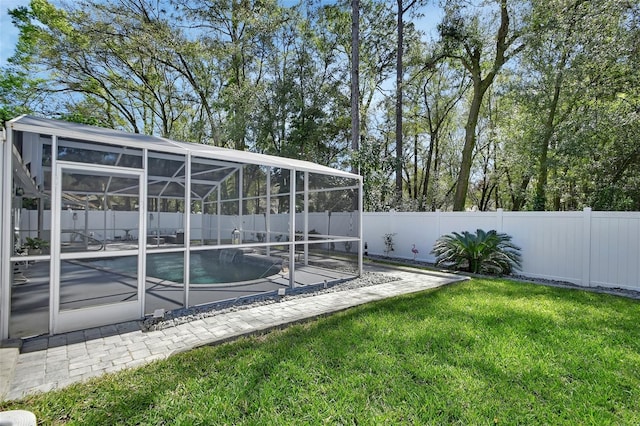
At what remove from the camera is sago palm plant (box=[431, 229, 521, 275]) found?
7465 mm

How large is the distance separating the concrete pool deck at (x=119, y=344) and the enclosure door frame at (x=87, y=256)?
5.0 inches

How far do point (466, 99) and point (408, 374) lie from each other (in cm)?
2030

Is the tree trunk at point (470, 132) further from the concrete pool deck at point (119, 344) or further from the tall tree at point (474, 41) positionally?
the concrete pool deck at point (119, 344)

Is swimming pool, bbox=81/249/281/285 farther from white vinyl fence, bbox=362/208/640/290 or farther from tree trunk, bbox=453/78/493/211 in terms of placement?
tree trunk, bbox=453/78/493/211

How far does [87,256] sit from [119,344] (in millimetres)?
1168

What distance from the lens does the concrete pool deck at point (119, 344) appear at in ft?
9.25

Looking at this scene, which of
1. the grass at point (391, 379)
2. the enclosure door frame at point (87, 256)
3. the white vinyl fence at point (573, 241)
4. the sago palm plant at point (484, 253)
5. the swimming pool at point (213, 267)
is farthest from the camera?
the sago palm plant at point (484, 253)

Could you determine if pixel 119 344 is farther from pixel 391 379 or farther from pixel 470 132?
pixel 470 132

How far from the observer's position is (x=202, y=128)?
18672mm

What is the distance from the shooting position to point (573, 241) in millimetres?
6559

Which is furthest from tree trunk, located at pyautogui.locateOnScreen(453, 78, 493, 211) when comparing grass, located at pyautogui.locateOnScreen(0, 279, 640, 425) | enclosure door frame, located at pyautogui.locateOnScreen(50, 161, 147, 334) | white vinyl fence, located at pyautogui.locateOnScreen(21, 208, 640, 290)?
enclosure door frame, located at pyautogui.locateOnScreen(50, 161, 147, 334)

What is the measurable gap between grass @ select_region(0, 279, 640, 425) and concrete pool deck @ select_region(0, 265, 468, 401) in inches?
10.0

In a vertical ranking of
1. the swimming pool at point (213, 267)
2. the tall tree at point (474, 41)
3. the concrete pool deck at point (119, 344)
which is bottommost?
the concrete pool deck at point (119, 344)

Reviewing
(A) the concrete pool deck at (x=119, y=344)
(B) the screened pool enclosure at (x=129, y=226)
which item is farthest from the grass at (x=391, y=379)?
(B) the screened pool enclosure at (x=129, y=226)
